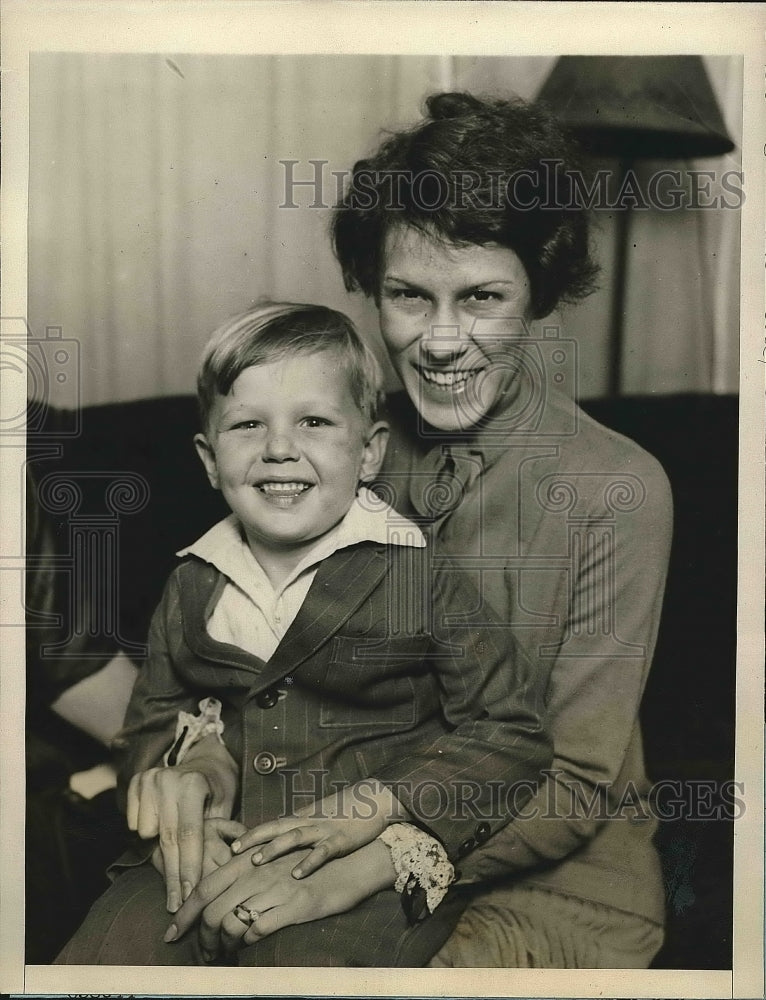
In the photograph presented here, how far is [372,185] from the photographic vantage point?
165 centimetres

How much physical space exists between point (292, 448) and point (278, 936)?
85cm

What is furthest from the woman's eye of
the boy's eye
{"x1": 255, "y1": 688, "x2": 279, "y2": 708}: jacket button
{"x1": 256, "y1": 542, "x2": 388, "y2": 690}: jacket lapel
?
{"x1": 255, "y1": 688, "x2": 279, "y2": 708}: jacket button

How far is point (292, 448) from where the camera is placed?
5.24ft

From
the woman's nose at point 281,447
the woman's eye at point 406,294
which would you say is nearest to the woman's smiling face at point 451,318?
the woman's eye at point 406,294

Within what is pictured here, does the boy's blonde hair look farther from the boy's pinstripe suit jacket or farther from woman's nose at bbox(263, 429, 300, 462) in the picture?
the boy's pinstripe suit jacket

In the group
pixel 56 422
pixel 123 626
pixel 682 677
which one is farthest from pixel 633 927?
pixel 56 422

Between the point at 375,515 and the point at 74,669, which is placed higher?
the point at 375,515

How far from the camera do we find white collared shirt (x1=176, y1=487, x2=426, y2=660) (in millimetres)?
1631

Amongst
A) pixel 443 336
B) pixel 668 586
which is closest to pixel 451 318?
pixel 443 336

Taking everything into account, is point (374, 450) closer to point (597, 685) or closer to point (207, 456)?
point (207, 456)

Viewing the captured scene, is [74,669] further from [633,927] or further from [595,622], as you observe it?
[633,927]

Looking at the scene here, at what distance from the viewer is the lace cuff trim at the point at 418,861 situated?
159 centimetres

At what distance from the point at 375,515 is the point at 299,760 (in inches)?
17.8

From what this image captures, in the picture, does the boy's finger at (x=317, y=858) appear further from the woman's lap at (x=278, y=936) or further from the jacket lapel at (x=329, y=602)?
the jacket lapel at (x=329, y=602)
